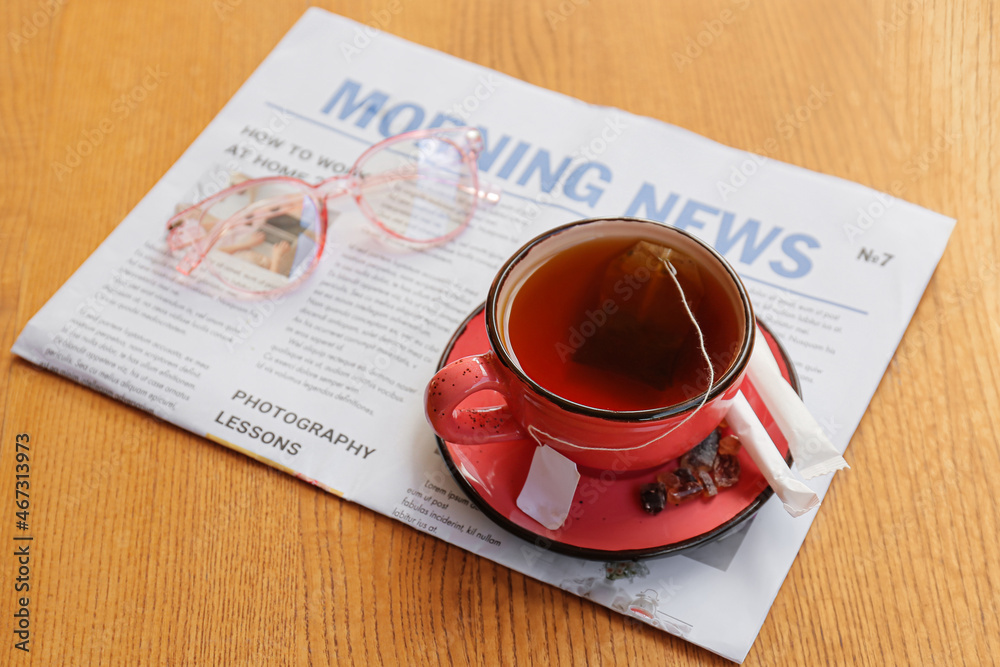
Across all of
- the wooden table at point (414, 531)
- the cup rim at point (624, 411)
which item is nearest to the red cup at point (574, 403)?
the cup rim at point (624, 411)

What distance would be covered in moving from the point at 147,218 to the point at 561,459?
500 millimetres

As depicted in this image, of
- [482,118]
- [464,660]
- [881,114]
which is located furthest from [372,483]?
[881,114]

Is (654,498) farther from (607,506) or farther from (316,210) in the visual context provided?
(316,210)

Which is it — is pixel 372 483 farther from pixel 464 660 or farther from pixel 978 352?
pixel 978 352

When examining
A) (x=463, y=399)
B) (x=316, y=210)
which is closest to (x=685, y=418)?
(x=463, y=399)

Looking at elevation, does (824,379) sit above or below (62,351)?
above

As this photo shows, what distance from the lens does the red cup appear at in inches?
17.9

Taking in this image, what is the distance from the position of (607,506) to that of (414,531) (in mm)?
149

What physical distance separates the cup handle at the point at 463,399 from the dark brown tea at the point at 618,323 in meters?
0.04

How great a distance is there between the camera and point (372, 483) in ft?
1.93

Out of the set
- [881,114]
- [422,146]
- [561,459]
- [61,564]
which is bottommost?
[61,564]

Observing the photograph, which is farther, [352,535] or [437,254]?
[437,254]

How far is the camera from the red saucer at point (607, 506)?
0.51m

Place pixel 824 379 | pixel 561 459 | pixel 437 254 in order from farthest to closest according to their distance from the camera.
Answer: pixel 437 254 → pixel 824 379 → pixel 561 459
